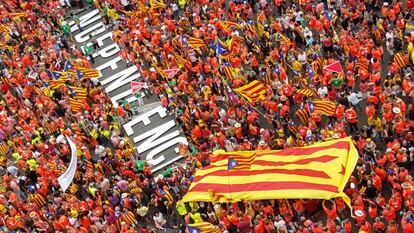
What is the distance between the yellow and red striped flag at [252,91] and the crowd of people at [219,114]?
1478 millimetres

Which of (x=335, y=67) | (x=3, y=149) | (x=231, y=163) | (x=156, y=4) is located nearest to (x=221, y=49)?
(x=335, y=67)

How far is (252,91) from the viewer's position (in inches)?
1219

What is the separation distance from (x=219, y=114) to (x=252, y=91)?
9.48 feet

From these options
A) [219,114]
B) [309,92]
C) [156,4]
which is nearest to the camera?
[309,92]

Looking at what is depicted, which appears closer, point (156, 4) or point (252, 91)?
point (252, 91)

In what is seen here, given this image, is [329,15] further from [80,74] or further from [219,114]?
[80,74]

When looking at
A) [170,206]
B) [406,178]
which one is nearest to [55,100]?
[170,206]

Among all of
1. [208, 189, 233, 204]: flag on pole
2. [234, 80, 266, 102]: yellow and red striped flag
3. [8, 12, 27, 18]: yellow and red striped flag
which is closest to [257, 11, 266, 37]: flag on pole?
[234, 80, 266, 102]: yellow and red striped flag

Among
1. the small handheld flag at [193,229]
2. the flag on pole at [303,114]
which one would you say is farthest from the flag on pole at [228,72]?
the small handheld flag at [193,229]

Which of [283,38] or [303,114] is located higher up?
[283,38]

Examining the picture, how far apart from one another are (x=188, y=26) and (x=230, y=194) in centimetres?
1676

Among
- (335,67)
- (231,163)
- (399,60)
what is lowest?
(399,60)

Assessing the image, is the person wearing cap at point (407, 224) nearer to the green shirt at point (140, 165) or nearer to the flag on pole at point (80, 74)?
the green shirt at point (140, 165)

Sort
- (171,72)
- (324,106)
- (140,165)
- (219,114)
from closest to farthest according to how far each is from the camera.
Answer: (324,106)
(140,165)
(219,114)
(171,72)
